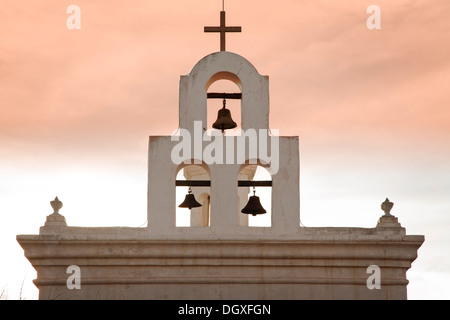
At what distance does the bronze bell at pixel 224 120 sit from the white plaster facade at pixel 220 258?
3.10 metres

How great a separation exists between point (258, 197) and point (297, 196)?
189cm

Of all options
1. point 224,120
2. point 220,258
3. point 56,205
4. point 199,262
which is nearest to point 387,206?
point 220,258

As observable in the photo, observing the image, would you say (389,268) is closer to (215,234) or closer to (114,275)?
(215,234)

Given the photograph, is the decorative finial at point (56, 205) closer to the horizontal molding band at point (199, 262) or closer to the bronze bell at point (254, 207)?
the horizontal molding band at point (199, 262)

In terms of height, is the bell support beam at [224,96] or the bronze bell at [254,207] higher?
the bell support beam at [224,96]

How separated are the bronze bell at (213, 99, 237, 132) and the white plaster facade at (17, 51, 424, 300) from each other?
10.2 ft

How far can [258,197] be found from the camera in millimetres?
21062

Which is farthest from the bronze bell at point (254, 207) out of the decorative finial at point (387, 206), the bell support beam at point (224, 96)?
the decorative finial at point (387, 206)

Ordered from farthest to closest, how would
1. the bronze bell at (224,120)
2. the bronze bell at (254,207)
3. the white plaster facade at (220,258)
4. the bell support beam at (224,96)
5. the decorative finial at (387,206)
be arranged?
the bronze bell at (224,120)
the bronze bell at (254,207)
the bell support beam at (224,96)
the decorative finial at (387,206)
the white plaster facade at (220,258)

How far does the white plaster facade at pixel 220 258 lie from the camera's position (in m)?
18.9

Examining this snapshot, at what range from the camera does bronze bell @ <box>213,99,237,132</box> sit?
21.9 metres
